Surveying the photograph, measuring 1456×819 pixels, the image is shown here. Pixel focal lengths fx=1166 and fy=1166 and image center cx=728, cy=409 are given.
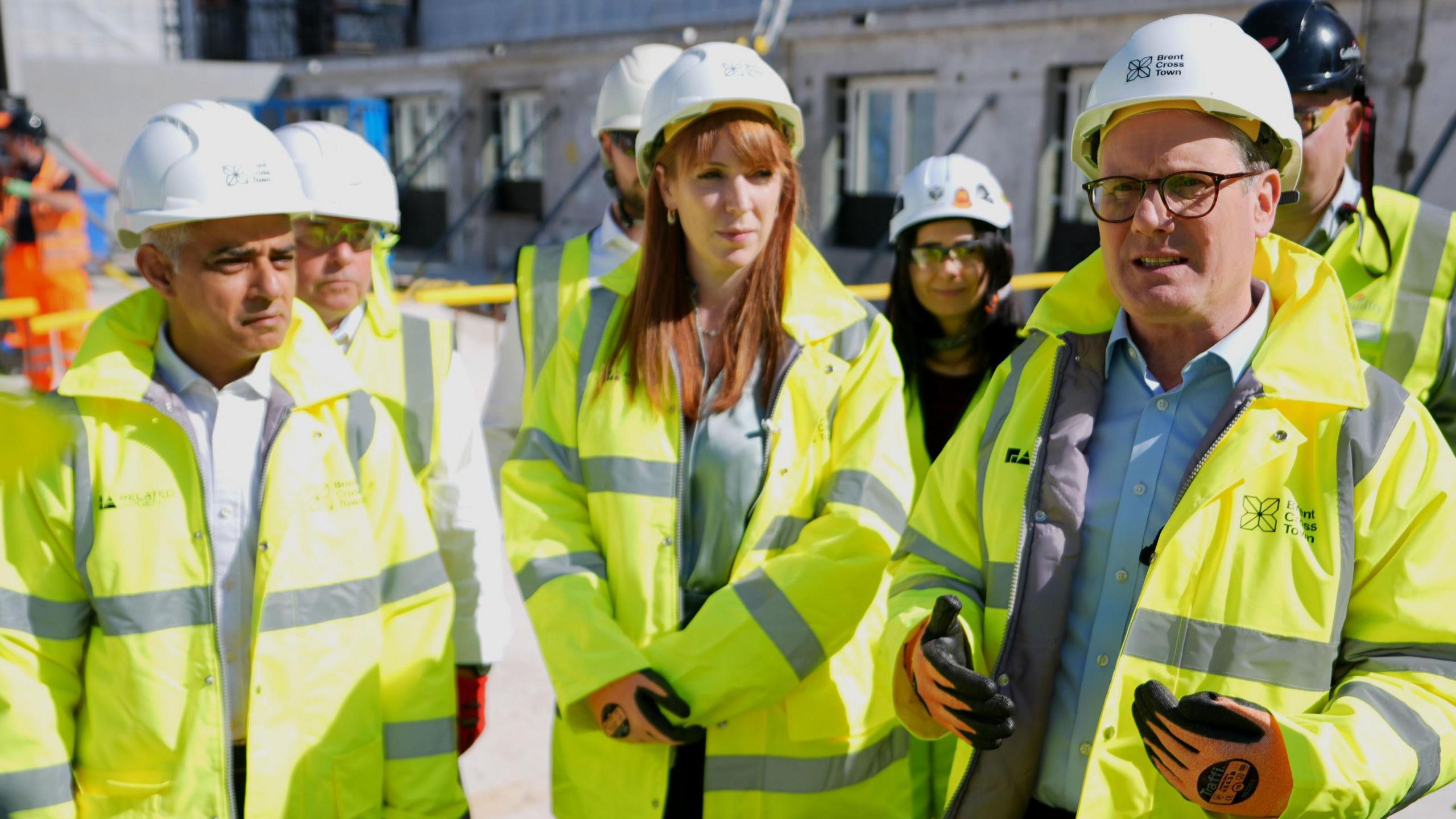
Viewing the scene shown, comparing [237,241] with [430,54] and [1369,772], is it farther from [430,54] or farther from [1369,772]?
[430,54]

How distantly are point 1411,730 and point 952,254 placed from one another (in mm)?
2173

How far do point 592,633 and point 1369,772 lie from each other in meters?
1.39

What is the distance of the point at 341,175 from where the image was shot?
3.26 meters

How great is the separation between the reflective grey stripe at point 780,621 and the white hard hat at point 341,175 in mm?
1625

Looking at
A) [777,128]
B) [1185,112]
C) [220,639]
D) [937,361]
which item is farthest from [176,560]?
[937,361]

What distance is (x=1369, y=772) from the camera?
5.20ft

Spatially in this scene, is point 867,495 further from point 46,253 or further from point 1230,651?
point 46,253

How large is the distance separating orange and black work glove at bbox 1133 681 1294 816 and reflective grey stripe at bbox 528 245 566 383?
217cm

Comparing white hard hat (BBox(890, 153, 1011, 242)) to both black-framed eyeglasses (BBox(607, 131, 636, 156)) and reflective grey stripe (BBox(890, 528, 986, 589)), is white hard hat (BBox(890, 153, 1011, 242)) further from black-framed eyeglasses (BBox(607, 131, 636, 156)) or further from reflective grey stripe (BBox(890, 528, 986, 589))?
reflective grey stripe (BBox(890, 528, 986, 589))

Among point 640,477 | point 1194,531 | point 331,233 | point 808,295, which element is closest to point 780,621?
point 640,477

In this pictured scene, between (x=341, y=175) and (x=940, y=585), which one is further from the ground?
(x=341, y=175)

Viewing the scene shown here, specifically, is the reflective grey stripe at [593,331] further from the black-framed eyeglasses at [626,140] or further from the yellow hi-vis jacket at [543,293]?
the black-framed eyeglasses at [626,140]

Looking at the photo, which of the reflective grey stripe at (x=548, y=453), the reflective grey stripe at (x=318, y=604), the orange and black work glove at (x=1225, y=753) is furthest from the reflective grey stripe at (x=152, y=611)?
the orange and black work glove at (x=1225, y=753)

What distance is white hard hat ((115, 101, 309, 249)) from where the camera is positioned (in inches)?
87.2
